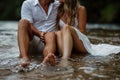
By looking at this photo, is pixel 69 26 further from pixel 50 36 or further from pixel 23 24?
pixel 23 24

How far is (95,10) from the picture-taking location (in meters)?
24.4

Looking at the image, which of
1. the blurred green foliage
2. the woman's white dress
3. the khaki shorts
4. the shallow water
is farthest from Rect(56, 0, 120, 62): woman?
the blurred green foliage

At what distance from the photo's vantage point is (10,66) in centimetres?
445

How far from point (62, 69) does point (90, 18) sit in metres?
20.3

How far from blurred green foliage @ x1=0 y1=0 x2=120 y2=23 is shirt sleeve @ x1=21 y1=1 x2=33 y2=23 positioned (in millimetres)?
16521

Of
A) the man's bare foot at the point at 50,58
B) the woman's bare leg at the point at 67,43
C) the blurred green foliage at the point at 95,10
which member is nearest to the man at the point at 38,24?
the woman's bare leg at the point at 67,43

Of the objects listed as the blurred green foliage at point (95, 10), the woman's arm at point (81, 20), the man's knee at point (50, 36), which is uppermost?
the woman's arm at point (81, 20)

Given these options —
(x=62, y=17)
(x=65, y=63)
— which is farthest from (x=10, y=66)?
(x=62, y=17)

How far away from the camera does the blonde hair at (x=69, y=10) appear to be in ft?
17.6

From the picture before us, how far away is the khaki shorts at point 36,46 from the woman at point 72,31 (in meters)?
0.32

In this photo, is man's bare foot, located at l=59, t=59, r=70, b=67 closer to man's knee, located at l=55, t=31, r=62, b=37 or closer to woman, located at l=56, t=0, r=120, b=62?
woman, located at l=56, t=0, r=120, b=62

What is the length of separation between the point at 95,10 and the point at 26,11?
1942cm

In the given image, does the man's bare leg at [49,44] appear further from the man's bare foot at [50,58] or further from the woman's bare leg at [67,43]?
the man's bare foot at [50,58]

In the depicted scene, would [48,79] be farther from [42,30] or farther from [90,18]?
[90,18]
